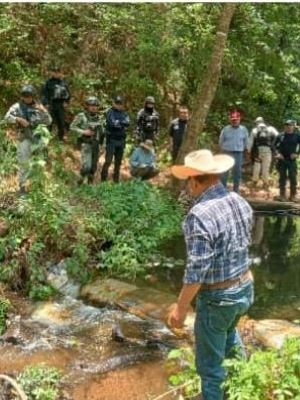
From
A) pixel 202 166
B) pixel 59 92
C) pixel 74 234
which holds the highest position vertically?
pixel 59 92

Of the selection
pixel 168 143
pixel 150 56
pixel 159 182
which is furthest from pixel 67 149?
pixel 150 56

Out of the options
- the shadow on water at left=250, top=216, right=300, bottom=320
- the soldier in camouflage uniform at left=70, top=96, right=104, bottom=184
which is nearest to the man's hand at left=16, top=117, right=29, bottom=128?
the soldier in camouflage uniform at left=70, top=96, right=104, bottom=184

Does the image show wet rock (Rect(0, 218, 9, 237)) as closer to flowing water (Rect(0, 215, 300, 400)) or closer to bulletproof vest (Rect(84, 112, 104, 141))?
flowing water (Rect(0, 215, 300, 400))

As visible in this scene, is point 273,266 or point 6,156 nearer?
point 273,266

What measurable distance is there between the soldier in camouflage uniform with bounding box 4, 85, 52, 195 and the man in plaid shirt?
5.56m

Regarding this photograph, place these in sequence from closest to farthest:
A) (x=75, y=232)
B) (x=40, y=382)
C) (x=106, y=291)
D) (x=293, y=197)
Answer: (x=40, y=382), (x=106, y=291), (x=75, y=232), (x=293, y=197)

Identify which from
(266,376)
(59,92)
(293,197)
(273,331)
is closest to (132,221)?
(273,331)

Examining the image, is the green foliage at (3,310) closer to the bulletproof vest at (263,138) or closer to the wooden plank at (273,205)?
the wooden plank at (273,205)

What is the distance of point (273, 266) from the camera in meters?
8.99

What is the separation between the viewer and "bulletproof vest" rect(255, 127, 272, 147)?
1355cm

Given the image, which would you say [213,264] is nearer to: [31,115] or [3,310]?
[3,310]

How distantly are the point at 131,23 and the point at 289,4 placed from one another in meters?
4.55

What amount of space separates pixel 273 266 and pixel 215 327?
5155mm

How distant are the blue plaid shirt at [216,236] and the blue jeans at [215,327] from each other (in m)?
0.13
